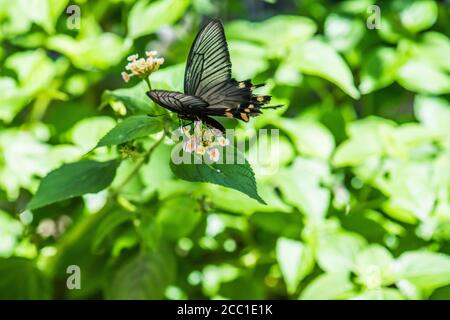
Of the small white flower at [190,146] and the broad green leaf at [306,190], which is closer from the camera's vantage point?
the small white flower at [190,146]

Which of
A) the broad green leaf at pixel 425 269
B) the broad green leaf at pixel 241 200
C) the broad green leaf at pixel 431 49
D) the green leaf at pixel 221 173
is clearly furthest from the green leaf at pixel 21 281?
the broad green leaf at pixel 431 49

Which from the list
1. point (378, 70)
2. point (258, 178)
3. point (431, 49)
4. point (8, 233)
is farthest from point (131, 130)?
point (431, 49)

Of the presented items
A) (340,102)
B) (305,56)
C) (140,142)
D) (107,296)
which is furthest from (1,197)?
(340,102)

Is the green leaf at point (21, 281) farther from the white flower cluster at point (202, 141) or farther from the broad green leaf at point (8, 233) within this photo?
the white flower cluster at point (202, 141)

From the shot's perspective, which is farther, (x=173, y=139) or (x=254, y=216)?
(x=254, y=216)

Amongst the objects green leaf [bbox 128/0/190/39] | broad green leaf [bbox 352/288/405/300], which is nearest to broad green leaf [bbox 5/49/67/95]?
green leaf [bbox 128/0/190/39]

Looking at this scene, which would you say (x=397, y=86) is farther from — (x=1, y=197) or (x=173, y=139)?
(x=1, y=197)

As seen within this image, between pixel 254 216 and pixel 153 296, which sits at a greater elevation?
pixel 254 216
